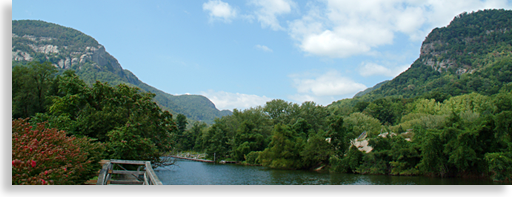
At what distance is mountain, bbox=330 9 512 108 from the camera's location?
119062 mm

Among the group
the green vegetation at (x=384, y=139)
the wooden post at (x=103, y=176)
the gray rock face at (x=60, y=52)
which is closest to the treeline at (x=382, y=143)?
the green vegetation at (x=384, y=139)

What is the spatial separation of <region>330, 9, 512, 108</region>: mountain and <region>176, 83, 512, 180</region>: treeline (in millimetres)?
55782

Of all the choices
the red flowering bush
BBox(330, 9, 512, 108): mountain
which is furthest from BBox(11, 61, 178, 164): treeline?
BBox(330, 9, 512, 108): mountain

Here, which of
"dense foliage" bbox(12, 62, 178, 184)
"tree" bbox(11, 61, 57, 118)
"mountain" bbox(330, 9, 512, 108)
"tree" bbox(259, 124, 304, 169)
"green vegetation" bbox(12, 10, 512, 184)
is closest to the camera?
"dense foliage" bbox(12, 62, 178, 184)

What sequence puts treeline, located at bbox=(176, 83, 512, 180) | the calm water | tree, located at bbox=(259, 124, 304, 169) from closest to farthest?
the calm water < treeline, located at bbox=(176, 83, 512, 180) < tree, located at bbox=(259, 124, 304, 169)

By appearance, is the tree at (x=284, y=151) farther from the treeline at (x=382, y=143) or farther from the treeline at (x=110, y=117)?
the treeline at (x=110, y=117)

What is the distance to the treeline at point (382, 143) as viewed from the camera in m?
26.7

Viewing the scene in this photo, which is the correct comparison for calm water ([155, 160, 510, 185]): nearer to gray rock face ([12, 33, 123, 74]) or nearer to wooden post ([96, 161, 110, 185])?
wooden post ([96, 161, 110, 185])

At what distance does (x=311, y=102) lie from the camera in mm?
66438

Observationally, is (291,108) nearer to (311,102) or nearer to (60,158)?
(311,102)

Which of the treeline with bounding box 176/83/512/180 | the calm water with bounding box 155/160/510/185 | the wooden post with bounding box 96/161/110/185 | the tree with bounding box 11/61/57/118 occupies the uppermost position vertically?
the tree with bounding box 11/61/57/118

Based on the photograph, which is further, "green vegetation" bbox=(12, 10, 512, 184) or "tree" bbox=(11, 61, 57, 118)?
"tree" bbox=(11, 61, 57, 118)
